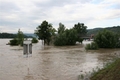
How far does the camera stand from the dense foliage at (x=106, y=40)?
40.0 metres

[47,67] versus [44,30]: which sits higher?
[44,30]

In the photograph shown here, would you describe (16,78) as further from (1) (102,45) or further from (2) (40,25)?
(2) (40,25)

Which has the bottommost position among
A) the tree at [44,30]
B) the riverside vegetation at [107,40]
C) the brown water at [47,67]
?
the brown water at [47,67]

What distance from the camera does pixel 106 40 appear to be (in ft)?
131

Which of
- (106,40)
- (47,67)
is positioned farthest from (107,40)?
(47,67)

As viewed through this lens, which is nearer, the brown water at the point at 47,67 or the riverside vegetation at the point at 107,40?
the brown water at the point at 47,67

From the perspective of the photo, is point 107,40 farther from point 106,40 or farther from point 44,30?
point 44,30

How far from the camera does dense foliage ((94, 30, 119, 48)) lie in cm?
4003

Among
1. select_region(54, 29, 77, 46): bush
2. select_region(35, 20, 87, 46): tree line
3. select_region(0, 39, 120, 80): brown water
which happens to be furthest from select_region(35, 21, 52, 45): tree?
select_region(0, 39, 120, 80): brown water

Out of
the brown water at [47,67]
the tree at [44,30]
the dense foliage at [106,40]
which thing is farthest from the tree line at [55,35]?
the brown water at [47,67]

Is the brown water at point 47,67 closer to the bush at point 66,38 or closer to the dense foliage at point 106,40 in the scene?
the dense foliage at point 106,40

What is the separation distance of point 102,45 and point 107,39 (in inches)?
68.7

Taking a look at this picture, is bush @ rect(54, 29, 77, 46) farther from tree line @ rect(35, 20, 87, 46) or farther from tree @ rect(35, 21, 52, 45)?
tree @ rect(35, 21, 52, 45)

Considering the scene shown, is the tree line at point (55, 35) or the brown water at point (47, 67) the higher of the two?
the tree line at point (55, 35)
